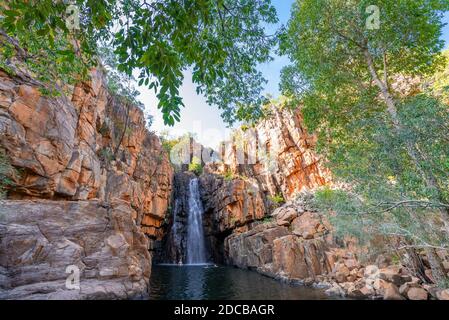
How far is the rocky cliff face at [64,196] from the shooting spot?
901 cm

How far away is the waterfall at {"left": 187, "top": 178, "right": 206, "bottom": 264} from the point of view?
30.3 m

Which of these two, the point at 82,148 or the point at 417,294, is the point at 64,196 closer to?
the point at 82,148

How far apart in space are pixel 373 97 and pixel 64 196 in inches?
767

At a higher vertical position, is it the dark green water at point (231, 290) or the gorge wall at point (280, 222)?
the gorge wall at point (280, 222)

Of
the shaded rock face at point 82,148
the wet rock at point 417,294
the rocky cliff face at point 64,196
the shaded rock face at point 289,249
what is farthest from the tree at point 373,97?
the shaded rock face at point 82,148

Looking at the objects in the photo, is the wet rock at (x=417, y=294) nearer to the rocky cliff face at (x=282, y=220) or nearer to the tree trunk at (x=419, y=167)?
the rocky cliff face at (x=282, y=220)

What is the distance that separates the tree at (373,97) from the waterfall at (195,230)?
2430cm

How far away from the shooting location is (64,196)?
1545 cm

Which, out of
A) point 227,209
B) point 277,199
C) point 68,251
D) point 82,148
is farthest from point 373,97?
point 227,209

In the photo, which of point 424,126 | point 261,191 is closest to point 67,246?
point 424,126

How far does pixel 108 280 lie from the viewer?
9984 millimetres

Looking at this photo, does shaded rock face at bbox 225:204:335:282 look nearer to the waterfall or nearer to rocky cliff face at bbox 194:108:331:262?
rocky cliff face at bbox 194:108:331:262

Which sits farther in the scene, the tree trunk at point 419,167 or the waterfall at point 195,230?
the waterfall at point 195,230

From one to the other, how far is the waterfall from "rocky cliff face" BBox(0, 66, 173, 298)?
442 inches
